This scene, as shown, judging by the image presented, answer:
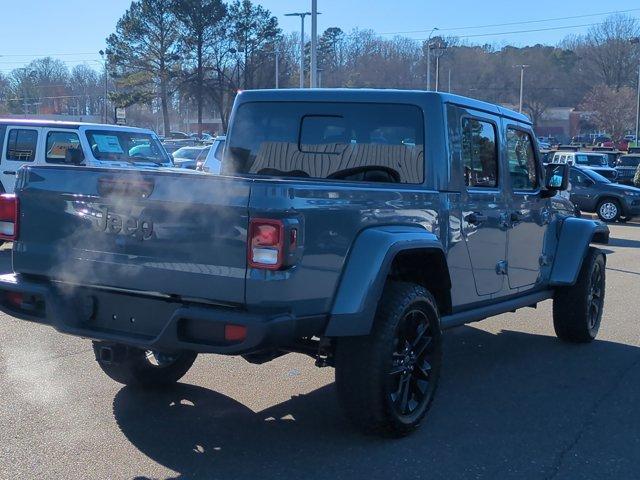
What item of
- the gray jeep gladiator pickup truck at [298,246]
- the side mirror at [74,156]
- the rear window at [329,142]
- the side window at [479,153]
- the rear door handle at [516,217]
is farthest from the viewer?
the side mirror at [74,156]

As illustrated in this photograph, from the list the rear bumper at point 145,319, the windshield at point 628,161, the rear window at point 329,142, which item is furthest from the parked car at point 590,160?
the rear bumper at point 145,319

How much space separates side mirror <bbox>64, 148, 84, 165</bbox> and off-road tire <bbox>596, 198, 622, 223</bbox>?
14708 mm

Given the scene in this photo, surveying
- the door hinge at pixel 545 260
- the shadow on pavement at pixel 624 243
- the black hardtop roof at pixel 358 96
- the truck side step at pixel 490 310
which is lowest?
the shadow on pavement at pixel 624 243

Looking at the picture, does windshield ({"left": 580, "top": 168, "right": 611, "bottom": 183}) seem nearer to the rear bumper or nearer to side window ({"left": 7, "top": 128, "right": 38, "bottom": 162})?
side window ({"left": 7, "top": 128, "right": 38, "bottom": 162})

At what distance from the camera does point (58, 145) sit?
12.6 meters

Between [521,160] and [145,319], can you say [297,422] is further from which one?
[521,160]

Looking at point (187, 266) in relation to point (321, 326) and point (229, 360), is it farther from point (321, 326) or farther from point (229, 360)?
point (229, 360)

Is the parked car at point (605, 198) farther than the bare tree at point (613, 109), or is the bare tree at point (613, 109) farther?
the bare tree at point (613, 109)

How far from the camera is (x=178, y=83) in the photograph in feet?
196

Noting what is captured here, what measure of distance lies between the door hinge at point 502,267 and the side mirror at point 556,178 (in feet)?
3.39

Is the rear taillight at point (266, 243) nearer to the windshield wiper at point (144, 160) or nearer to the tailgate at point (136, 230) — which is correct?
the tailgate at point (136, 230)

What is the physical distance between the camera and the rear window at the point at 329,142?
5.23 meters

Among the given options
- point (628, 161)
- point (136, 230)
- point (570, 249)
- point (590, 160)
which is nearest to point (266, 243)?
point (136, 230)

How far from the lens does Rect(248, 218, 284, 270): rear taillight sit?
3.74 meters
